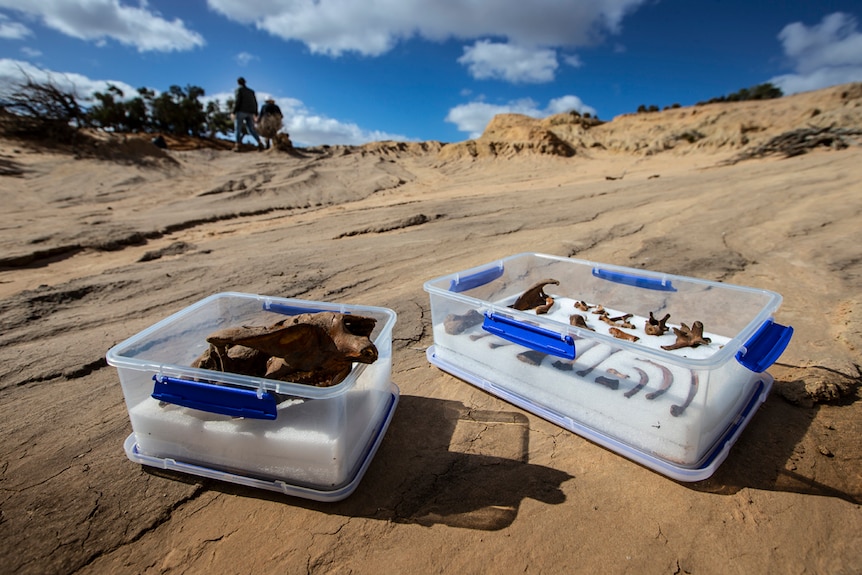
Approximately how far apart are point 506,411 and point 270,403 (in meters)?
1.07

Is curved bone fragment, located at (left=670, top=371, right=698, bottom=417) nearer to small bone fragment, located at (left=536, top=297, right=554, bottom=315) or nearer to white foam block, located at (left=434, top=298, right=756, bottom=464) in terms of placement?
white foam block, located at (left=434, top=298, right=756, bottom=464)

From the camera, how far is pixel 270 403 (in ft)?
4.73

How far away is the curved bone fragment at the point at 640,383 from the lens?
179 cm

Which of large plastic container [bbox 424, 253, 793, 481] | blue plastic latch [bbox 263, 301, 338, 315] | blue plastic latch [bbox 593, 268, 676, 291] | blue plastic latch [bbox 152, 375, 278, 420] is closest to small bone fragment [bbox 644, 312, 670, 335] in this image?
large plastic container [bbox 424, 253, 793, 481]

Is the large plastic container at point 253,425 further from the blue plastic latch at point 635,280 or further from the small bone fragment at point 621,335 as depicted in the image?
the blue plastic latch at point 635,280

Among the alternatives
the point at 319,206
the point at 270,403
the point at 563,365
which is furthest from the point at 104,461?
the point at 319,206

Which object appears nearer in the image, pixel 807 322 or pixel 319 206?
pixel 807 322

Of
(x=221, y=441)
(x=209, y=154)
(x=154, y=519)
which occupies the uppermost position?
(x=209, y=154)

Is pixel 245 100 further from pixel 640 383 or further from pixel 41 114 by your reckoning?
pixel 640 383

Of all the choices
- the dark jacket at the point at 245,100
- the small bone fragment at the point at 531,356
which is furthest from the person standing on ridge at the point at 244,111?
the small bone fragment at the point at 531,356

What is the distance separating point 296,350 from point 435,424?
0.71m

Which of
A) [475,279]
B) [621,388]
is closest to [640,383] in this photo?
[621,388]

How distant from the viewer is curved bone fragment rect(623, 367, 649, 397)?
179 cm

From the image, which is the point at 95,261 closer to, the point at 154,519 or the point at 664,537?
the point at 154,519
